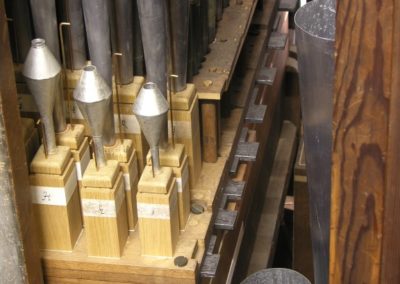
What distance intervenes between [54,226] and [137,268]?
0.21m

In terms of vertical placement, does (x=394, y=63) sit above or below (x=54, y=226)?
above

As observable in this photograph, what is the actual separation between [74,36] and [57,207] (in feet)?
1.29

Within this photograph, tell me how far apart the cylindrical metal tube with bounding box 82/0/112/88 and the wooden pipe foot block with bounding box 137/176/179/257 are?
10.8 inches

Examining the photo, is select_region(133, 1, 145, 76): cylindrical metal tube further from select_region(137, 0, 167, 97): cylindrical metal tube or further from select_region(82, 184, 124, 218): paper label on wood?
select_region(82, 184, 124, 218): paper label on wood

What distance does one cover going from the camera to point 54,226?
232 cm

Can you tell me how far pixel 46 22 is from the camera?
7.34 feet

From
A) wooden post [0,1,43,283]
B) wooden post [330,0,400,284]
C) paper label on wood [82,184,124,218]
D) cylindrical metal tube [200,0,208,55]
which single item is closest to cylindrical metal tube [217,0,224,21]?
cylindrical metal tube [200,0,208,55]

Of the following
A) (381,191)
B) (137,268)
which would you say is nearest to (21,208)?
(137,268)

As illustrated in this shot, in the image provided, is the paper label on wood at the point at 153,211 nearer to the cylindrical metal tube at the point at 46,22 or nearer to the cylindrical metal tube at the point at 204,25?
the cylindrical metal tube at the point at 46,22

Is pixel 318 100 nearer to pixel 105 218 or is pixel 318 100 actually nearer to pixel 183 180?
pixel 183 180

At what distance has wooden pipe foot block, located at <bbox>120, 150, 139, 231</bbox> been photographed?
230cm

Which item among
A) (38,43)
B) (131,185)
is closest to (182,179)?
(131,185)

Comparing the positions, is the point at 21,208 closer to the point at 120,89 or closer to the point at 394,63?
the point at 120,89

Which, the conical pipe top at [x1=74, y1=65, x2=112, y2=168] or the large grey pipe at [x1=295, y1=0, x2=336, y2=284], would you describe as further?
the conical pipe top at [x1=74, y1=65, x2=112, y2=168]
